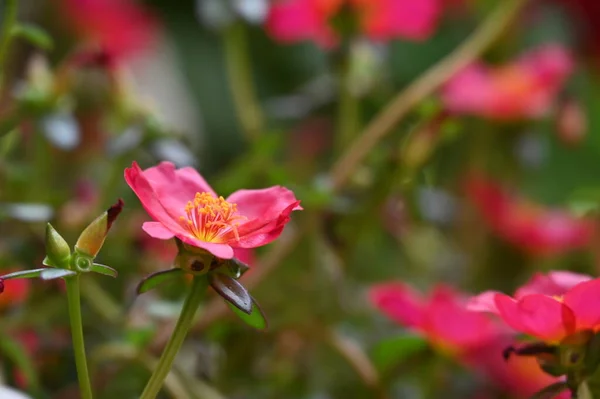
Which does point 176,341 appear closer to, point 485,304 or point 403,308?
point 485,304

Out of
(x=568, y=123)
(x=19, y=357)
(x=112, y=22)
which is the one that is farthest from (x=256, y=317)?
(x=112, y=22)

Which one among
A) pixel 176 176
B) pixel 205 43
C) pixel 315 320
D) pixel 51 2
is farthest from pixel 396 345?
pixel 205 43

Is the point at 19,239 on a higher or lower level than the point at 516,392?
higher

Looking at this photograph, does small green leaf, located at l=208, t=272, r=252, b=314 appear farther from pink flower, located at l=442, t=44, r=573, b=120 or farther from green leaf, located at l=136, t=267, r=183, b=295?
pink flower, located at l=442, t=44, r=573, b=120

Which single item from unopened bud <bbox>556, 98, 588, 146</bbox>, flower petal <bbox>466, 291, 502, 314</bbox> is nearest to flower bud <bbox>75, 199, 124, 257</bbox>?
flower petal <bbox>466, 291, 502, 314</bbox>

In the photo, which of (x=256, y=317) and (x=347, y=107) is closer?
(x=256, y=317)

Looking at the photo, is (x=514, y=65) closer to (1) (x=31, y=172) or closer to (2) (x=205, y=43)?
(1) (x=31, y=172)

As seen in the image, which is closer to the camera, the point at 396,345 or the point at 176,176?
the point at 176,176
